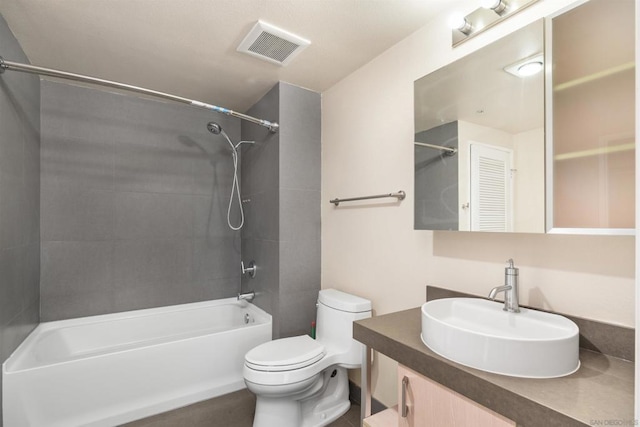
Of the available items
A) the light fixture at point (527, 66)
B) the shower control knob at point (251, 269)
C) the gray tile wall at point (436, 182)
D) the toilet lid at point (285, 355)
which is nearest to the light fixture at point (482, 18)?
the light fixture at point (527, 66)

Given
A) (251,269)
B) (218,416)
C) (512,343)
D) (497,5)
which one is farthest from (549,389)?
(251,269)

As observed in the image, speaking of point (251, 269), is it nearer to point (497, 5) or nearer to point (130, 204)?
point (130, 204)

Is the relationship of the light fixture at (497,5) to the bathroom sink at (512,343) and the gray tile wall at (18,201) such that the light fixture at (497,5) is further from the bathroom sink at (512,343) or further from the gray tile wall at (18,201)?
the gray tile wall at (18,201)

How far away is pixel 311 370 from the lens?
1.71 m

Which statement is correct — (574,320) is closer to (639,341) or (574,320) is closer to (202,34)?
(639,341)

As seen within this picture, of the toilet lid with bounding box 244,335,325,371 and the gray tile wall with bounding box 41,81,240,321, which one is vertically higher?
the gray tile wall with bounding box 41,81,240,321

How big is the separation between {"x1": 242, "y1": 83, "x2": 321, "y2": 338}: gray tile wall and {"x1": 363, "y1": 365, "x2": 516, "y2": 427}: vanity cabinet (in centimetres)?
Answer: 128

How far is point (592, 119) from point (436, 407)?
1.09 m

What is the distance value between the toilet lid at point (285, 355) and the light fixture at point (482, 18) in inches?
72.1

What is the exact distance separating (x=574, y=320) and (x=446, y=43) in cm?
135

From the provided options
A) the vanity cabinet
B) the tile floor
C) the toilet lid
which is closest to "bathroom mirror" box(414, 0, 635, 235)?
the vanity cabinet

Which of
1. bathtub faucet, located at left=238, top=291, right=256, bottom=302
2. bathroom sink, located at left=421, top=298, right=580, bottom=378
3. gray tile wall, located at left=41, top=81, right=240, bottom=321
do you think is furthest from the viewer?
bathtub faucet, located at left=238, top=291, right=256, bottom=302

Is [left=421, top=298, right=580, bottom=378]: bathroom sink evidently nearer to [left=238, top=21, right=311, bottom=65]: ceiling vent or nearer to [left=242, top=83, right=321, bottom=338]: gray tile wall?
[left=242, top=83, right=321, bottom=338]: gray tile wall

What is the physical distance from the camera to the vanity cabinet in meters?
0.84
